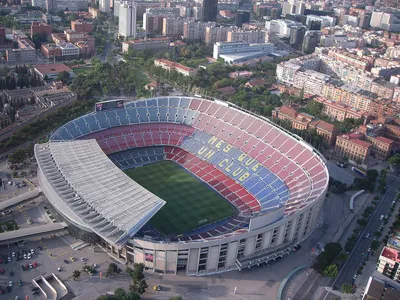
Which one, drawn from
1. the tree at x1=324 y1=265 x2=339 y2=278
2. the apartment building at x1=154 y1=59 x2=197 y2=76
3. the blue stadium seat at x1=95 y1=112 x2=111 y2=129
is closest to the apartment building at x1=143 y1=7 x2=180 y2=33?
the apartment building at x1=154 y1=59 x2=197 y2=76

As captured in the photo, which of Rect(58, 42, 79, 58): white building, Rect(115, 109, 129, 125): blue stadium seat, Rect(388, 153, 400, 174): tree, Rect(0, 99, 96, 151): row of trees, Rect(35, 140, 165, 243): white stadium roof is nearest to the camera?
Rect(35, 140, 165, 243): white stadium roof

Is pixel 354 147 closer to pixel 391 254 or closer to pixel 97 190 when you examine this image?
pixel 391 254

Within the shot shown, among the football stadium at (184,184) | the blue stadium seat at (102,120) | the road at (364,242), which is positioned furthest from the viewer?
the blue stadium seat at (102,120)

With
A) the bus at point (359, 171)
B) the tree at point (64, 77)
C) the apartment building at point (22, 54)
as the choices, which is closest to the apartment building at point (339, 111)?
the bus at point (359, 171)

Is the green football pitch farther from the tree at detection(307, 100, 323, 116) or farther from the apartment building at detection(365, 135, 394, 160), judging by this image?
the tree at detection(307, 100, 323, 116)

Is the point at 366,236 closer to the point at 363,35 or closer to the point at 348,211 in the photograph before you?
the point at 348,211

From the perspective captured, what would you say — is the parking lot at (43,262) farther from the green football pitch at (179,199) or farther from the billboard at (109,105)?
the billboard at (109,105)

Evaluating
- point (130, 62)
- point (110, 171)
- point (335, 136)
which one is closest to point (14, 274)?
point (110, 171)
